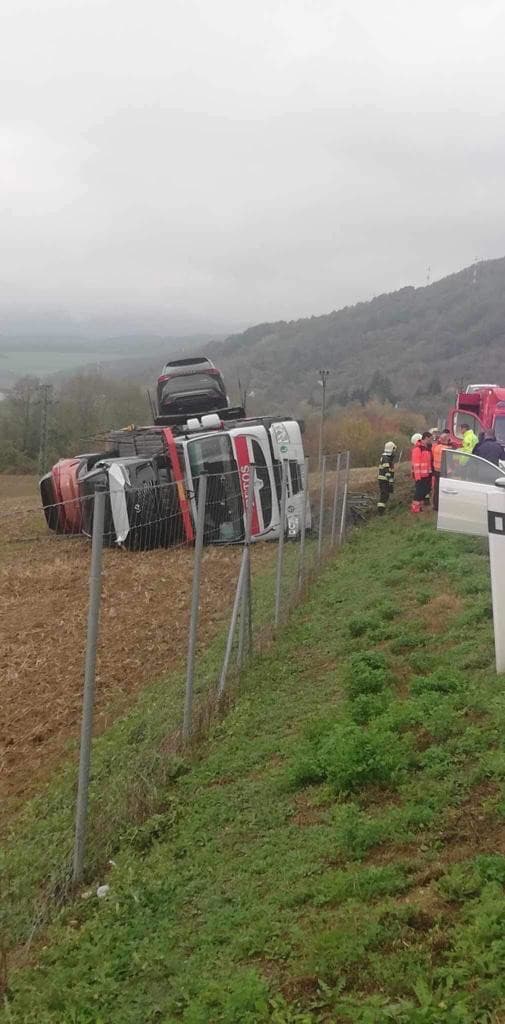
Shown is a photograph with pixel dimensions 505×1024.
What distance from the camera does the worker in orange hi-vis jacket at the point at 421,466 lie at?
17.1 m

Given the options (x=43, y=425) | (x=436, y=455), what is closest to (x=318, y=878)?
(x=436, y=455)

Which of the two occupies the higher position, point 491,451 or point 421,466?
point 491,451

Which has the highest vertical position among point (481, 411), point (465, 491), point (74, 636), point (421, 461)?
point (481, 411)

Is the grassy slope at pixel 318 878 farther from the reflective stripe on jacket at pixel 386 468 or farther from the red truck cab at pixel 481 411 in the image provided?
the red truck cab at pixel 481 411

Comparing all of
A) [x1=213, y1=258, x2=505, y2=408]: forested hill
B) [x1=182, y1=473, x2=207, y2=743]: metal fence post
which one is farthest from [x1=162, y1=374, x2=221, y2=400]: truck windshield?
[x1=213, y1=258, x2=505, y2=408]: forested hill

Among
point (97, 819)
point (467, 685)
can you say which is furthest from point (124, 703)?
point (467, 685)

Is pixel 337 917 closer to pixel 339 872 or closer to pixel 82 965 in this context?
pixel 339 872

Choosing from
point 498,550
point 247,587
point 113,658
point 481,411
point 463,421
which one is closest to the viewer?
point 498,550

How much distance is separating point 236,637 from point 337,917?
540 cm

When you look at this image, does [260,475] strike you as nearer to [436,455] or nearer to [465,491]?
[436,455]

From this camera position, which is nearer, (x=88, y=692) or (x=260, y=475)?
(x=88, y=692)

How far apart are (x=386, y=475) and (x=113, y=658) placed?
1078cm

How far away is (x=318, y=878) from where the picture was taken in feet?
13.7

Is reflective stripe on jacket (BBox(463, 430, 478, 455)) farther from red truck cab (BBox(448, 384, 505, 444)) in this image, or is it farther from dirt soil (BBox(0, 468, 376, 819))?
dirt soil (BBox(0, 468, 376, 819))
